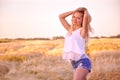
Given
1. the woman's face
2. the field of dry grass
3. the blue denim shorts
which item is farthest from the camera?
the field of dry grass

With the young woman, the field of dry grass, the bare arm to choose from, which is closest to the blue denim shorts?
the young woman

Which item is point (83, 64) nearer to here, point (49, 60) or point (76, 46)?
point (76, 46)

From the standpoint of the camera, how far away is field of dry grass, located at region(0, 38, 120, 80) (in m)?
4.14

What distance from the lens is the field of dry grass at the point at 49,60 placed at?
13.6 ft

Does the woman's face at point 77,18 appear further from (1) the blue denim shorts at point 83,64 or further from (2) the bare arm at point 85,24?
(1) the blue denim shorts at point 83,64

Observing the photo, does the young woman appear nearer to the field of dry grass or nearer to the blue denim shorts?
the blue denim shorts

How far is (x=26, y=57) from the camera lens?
431cm

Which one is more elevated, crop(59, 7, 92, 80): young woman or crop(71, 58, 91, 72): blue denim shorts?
crop(59, 7, 92, 80): young woman

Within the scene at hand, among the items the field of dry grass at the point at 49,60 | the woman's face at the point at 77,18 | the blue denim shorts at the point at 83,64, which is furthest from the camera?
the field of dry grass at the point at 49,60

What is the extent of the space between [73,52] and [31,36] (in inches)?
97.2

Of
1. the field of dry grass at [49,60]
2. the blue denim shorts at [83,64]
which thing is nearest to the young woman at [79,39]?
the blue denim shorts at [83,64]

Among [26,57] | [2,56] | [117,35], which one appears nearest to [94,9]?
[117,35]

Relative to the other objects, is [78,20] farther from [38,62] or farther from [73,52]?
[38,62]

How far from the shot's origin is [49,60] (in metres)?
4.29
